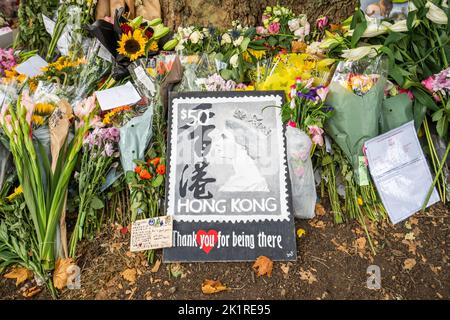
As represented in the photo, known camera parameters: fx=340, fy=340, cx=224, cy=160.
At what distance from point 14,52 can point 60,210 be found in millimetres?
1428

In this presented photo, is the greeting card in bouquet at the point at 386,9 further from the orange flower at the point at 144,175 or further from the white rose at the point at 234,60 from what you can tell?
the orange flower at the point at 144,175

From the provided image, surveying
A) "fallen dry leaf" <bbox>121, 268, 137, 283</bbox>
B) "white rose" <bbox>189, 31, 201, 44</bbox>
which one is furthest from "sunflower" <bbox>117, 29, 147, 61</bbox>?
"fallen dry leaf" <bbox>121, 268, 137, 283</bbox>

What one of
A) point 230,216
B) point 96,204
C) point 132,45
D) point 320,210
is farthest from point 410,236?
point 132,45

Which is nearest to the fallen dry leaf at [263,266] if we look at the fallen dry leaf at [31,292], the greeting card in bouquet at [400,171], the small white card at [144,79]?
the greeting card in bouquet at [400,171]

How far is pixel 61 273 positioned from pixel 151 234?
1.42 ft

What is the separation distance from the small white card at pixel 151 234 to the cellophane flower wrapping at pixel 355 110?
0.97 m

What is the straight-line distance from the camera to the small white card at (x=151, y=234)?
5.31 ft

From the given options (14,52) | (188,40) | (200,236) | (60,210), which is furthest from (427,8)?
(14,52)

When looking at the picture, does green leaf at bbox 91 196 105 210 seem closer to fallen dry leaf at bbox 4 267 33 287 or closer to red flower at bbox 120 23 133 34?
fallen dry leaf at bbox 4 267 33 287

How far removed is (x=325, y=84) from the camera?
1.93 m

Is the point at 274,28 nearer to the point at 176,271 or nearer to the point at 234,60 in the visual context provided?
the point at 234,60

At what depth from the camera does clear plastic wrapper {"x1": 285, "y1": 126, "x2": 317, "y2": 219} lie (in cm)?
172

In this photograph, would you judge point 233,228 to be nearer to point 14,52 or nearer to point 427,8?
point 427,8

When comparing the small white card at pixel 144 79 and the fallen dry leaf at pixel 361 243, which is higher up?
the small white card at pixel 144 79
